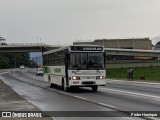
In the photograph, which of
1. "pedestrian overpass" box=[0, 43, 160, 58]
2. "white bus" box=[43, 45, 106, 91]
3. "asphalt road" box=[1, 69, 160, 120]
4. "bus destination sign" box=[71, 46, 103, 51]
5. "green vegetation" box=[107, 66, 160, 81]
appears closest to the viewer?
"asphalt road" box=[1, 69, 160, 120]

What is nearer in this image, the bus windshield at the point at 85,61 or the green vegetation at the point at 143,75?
the bus windshield at the point at 85,61

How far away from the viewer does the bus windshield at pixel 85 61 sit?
26.7 m

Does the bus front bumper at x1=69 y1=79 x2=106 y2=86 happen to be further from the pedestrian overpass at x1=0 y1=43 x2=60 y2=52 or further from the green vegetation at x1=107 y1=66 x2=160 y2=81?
the pedestrian overpass at x1=0 y1=43 x2=60 y2=52

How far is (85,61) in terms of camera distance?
26.8m

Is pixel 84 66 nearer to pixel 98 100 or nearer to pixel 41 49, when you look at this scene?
pixel 98 100

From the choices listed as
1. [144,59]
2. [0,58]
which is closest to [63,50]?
[144,59]

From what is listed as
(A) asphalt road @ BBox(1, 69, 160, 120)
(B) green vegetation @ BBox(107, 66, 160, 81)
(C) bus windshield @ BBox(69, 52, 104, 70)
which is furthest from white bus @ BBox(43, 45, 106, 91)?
(B) green vegetation @ BBox(107, 66, 160, 81)

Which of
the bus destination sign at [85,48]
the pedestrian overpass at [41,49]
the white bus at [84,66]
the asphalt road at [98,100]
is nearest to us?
the asphalt road at [98,100]

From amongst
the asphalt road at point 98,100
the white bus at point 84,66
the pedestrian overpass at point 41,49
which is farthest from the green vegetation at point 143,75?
the pedestrian overpass at point 41,49

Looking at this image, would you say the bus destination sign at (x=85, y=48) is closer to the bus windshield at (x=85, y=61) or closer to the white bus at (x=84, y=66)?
the white bus at (x=84, y=66)

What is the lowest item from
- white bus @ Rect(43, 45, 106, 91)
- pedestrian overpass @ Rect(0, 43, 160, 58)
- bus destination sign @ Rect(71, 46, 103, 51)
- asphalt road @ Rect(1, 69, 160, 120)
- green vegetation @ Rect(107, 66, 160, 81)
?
asphalt road @ Rect(1, 69, 160, 120)

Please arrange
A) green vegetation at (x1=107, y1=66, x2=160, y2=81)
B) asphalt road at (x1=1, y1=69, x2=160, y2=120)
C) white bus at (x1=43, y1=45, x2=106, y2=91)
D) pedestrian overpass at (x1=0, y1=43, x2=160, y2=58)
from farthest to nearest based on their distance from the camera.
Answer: pedestrian overpass at (x1=0, y1=43, x2=160, y2=58) → green vegetation at (x1=107, y1=66, x2=160, y2=81) → white bus at (x1=43, y1=45, x2=106, y2=91) → asphalt road at (x1=1, y1=69, x2=160, y2=120)

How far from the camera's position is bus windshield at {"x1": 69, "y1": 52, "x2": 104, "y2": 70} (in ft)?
87.7

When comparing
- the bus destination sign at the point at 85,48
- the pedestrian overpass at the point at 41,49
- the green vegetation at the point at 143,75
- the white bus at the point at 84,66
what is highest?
the pedestrian overpass at the point at 41,49
